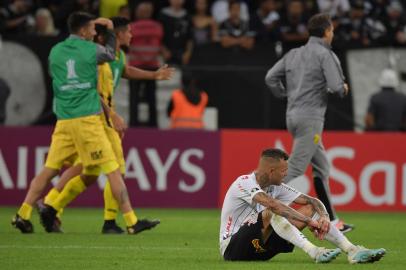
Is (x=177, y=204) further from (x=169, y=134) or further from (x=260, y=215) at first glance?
(x=260, y=215)

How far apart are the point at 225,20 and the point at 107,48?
27.6 feet

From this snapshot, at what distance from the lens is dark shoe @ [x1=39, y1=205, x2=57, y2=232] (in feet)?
46.0

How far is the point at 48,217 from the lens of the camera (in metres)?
14.0

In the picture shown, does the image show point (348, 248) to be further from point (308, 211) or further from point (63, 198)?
point (63, 198)

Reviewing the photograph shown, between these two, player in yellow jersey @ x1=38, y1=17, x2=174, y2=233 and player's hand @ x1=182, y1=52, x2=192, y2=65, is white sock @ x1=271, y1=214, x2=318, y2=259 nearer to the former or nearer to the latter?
player in yellow jersey @ x1=38, y1=17, x2=174, y2=233

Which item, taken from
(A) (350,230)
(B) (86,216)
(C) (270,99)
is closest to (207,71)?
(C) (270,99)

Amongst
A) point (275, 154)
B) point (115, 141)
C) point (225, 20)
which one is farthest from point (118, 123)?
point (225, 20)

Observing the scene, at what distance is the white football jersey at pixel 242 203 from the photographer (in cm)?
1040

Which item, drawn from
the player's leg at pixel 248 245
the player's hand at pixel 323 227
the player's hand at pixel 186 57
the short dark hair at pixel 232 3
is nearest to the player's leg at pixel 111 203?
the player's leg at pixel 248 245

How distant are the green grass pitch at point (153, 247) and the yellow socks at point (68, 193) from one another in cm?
34

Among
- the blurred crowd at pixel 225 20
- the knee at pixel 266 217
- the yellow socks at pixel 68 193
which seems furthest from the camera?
the blurred crowd at pixel 225 20

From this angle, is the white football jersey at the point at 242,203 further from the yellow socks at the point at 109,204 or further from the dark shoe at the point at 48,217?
the dark shoe at the point at 48,217

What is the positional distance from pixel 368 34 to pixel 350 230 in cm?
826

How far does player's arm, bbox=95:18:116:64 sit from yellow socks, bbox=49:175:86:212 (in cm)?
152
